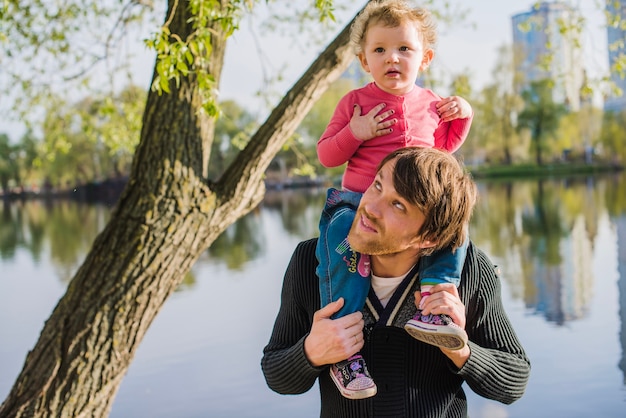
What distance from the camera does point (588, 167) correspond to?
6681 centimetres

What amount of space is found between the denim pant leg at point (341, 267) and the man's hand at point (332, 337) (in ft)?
0.12

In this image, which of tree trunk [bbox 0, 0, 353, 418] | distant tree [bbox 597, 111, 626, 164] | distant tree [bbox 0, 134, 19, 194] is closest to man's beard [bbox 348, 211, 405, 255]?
tree trunk [bbox 0, 0, 353, 418]

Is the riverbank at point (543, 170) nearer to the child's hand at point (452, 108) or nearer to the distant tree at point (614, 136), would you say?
the distant tree at point (614, 136)

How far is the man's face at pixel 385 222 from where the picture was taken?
174 cm

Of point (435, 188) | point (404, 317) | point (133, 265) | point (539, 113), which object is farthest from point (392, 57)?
point (539, 113)

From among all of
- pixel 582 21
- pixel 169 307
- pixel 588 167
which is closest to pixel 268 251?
pixel 169 307

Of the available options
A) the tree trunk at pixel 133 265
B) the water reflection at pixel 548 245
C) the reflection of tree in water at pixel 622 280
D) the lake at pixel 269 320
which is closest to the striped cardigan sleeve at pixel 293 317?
the tree trunk at pixel 133 265

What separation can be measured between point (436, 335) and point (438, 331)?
0.02 meters

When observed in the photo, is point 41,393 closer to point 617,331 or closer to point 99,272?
point 99,272

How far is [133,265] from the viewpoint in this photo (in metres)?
4.32

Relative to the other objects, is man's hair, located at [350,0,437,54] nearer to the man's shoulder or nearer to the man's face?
the man's face

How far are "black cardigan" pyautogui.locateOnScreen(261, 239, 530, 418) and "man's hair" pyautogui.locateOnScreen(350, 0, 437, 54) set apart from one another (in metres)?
0.64

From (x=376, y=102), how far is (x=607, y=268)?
49.4ft

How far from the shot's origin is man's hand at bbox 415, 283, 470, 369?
1.73 meters
